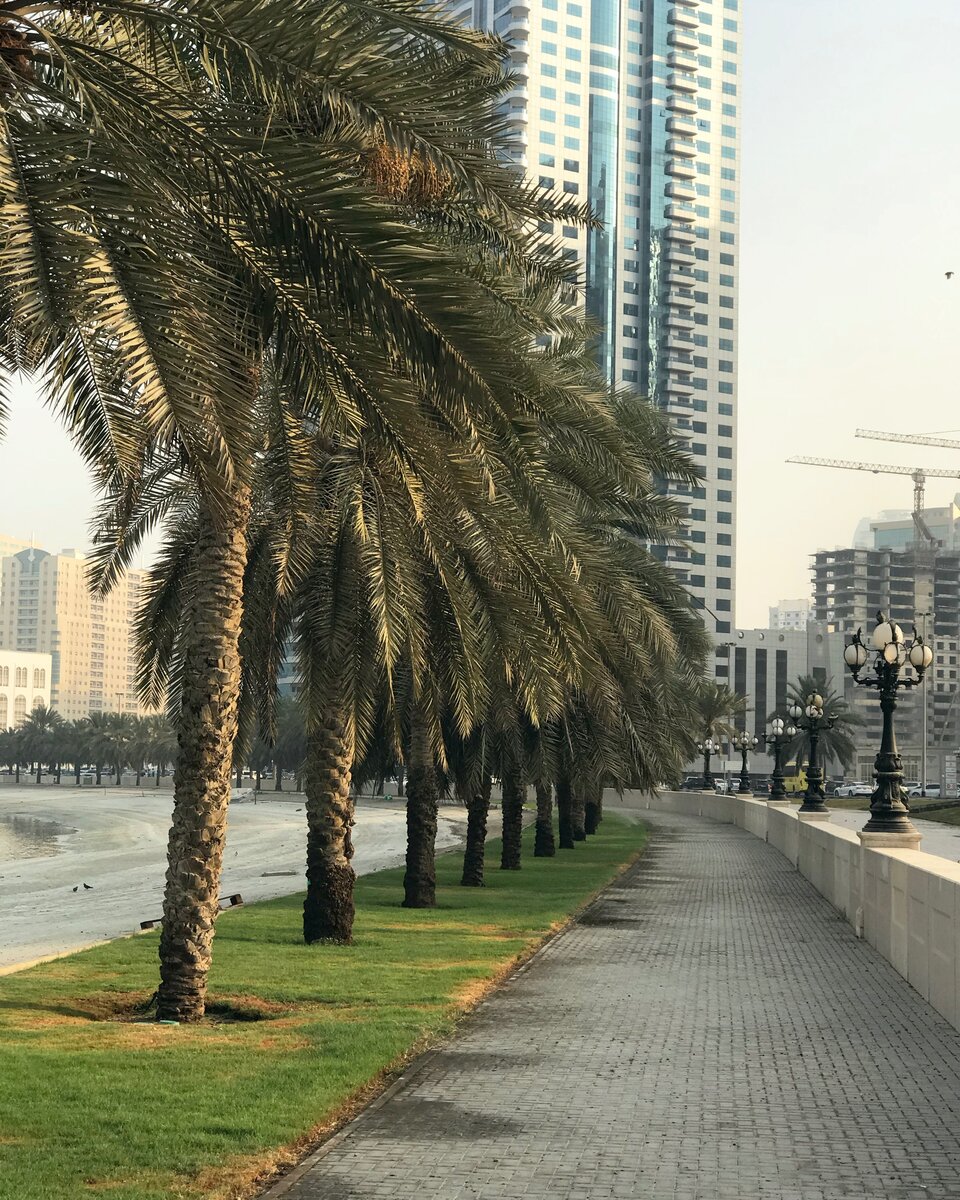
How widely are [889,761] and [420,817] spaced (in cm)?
719

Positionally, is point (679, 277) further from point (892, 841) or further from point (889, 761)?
point (892, 841)

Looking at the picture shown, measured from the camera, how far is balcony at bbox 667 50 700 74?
543 feet

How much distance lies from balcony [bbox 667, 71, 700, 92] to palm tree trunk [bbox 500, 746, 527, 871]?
14513cm

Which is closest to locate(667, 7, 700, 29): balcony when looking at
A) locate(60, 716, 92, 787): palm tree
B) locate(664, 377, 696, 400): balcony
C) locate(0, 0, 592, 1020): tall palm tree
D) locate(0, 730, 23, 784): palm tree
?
locate(664, 377, 696, 400): balcony

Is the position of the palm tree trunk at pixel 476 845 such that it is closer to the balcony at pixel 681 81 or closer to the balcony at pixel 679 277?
the balcony at pixel 679 277

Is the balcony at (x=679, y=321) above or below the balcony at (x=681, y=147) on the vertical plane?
below

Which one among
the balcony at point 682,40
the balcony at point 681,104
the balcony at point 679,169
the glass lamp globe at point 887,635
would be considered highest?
the balcony at point 682,40

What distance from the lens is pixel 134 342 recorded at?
751 cm

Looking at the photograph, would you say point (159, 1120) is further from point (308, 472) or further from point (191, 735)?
point (308, 472)

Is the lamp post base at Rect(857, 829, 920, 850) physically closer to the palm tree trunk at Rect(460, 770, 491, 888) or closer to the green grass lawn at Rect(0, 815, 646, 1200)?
the green grass lawn at Rect(0, 815, 646, 1200)

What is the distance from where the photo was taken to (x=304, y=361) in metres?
8.82

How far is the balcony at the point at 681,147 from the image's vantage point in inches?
6486

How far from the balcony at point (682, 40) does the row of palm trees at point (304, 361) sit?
157 meters

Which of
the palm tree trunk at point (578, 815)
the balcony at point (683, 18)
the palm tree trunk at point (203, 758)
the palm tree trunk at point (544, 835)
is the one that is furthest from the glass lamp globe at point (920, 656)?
the balcony at point (683, 18)
